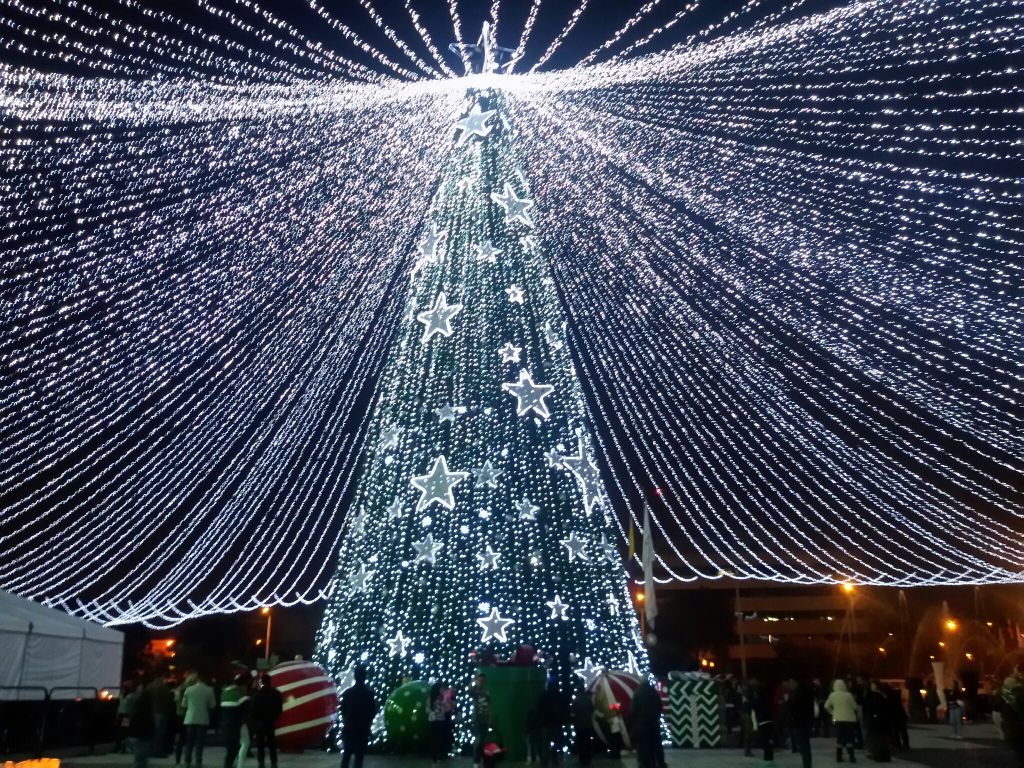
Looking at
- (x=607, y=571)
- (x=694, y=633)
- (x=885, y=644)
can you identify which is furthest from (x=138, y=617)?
(x=885, y=644)

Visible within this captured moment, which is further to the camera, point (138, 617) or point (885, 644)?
point (885, 644)

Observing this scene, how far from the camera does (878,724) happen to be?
1509cm

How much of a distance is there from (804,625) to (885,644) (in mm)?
15568

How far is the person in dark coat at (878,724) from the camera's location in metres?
14.8

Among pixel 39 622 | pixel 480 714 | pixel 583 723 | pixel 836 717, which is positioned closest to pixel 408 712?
pixel 480 714

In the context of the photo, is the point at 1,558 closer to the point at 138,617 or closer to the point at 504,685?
the point at 138,617

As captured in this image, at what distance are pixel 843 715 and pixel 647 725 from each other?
5.68 meters

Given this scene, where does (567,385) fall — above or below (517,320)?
below

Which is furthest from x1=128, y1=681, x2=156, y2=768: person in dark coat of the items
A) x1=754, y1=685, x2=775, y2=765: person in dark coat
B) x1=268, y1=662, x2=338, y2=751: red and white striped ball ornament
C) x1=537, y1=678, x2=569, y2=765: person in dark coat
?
x1=754, y1=685, x2=775, y2=765: person in dark coat

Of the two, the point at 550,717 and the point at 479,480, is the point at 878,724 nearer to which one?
the point at 550,717

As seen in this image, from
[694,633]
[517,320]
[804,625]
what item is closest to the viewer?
[517,320]

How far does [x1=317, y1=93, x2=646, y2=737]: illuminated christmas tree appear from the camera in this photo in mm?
14430

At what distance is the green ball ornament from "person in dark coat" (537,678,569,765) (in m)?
1.86

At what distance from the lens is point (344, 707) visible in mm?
10688
